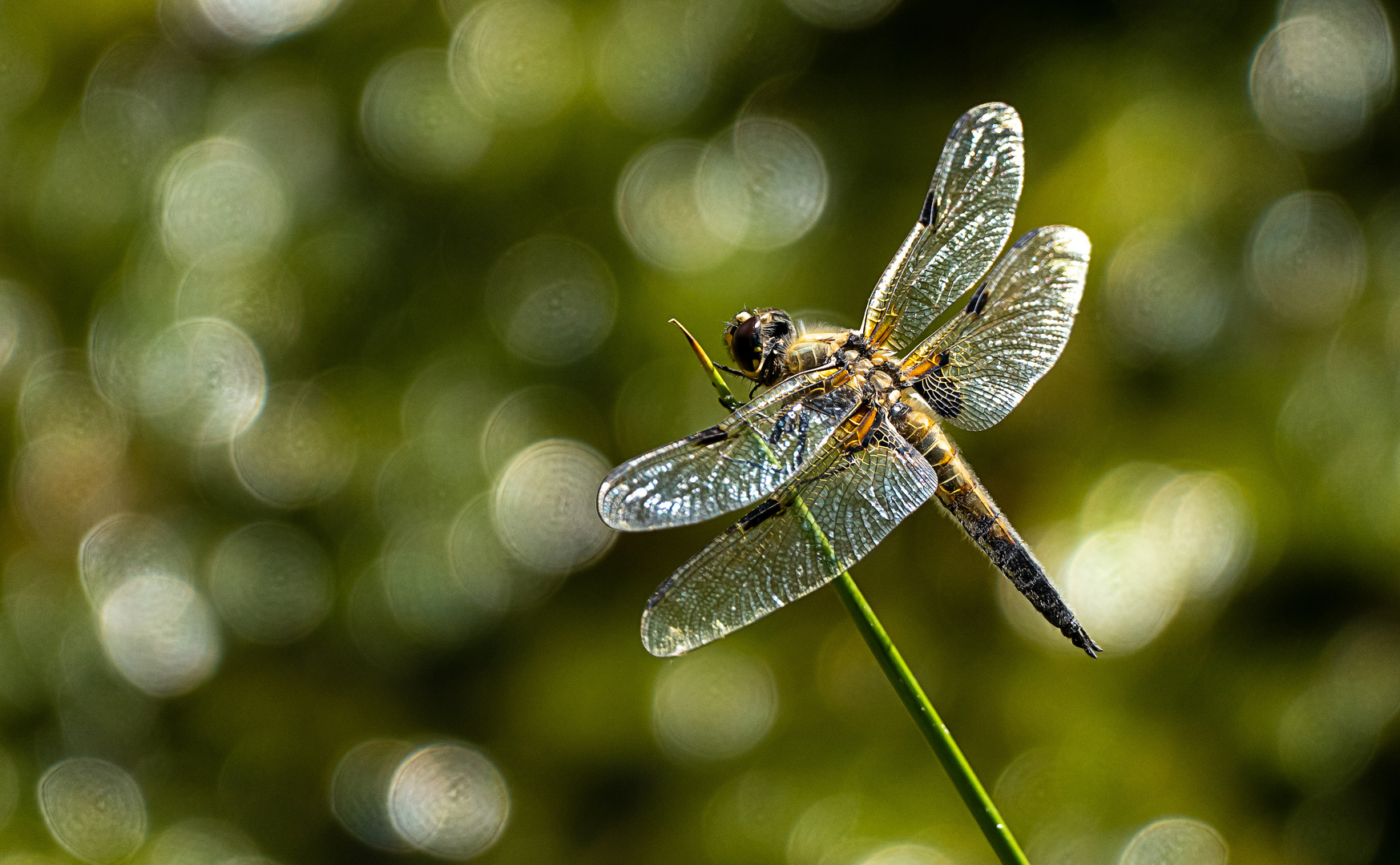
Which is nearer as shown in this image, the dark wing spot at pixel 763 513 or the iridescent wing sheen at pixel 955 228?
the dark wing spot at pixel 763 513

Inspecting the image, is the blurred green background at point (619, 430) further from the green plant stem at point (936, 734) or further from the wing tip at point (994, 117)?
the green plant stem at point (936, 734)

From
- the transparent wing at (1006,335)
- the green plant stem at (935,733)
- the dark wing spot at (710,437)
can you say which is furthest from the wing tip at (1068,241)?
the green plant stem at (935,733)

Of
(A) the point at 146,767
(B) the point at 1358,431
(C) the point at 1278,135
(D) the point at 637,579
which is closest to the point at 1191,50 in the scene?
(C) the point at 1278,135

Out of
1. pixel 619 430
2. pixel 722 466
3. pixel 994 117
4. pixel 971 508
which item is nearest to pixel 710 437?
pixel 722 466

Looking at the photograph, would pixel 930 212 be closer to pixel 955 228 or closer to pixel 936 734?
pixel 955 228

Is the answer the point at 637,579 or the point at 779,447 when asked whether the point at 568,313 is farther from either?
the point at 779,447

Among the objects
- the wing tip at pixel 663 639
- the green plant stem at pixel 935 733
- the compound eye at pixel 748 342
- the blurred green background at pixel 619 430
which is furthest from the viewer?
the blurred green background at pixel 619 430

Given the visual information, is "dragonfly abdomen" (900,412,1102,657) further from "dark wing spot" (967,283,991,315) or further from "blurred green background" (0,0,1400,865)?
"blurred green background" (0,0,1400,865)

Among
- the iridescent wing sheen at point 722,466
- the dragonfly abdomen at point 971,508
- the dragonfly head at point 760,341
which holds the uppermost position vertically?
the dragonfly head at point 760,341
